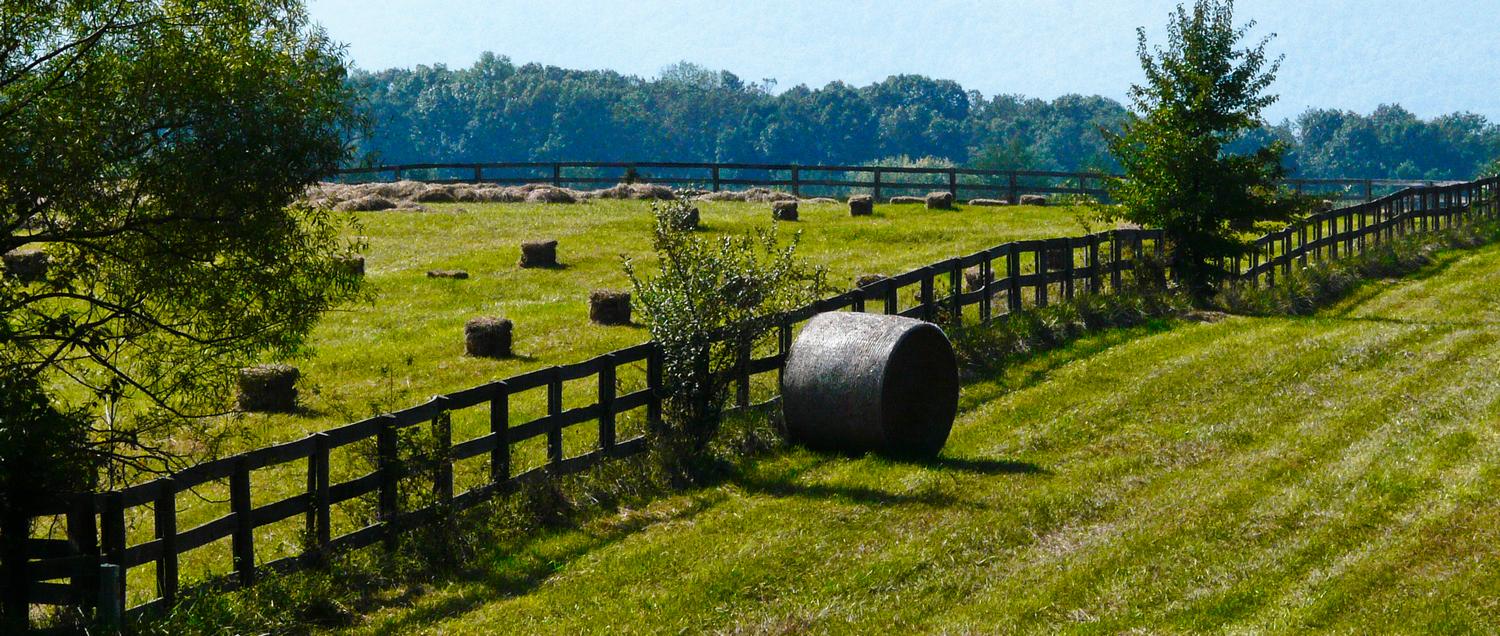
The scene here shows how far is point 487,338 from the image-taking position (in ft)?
79.5

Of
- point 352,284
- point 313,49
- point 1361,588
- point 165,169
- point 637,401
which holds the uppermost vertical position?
point 313,49

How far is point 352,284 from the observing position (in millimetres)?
14984

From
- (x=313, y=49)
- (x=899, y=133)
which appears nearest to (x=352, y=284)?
(x=313, y=49)

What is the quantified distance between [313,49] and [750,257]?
200 inches

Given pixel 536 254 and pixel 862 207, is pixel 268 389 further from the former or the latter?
pixel 862 207

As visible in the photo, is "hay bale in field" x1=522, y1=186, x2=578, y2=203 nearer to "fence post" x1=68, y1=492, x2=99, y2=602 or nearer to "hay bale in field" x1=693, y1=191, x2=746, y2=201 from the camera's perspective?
"hay bale in field" x1=693, y1=191, x2=746, y2=201

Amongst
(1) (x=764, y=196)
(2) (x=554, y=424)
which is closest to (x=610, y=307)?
(2) (x=554, y=424)

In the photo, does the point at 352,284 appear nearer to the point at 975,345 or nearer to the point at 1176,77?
the point at 975,345

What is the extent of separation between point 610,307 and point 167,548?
15962mm

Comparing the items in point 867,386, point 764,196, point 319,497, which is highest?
point 764,196

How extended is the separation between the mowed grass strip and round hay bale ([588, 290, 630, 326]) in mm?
8673

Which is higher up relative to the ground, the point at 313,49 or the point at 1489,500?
the point at 313,49

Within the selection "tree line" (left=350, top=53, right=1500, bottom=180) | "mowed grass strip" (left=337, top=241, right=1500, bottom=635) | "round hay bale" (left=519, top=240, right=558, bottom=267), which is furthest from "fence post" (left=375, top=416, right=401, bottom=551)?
"tree line" (left=350, top=53, right=1500, bottom=180)

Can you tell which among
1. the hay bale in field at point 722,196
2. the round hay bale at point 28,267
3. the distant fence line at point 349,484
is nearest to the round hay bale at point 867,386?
the distant fence line at point 349,484
